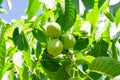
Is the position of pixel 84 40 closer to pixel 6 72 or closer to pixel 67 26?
pixel 67 26

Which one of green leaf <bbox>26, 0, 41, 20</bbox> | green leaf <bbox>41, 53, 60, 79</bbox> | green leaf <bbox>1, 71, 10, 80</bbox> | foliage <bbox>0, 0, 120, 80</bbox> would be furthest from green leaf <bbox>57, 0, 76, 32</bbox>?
green leaf <bbox>1, 71, 10, 80</bbox>

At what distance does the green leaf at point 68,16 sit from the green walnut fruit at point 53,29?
3cm

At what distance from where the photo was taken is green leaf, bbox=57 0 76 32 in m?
1.56

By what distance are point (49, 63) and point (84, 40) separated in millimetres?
208

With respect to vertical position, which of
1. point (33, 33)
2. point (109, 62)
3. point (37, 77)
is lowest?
point (37, 77)

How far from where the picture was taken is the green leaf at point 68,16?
156 centimetres

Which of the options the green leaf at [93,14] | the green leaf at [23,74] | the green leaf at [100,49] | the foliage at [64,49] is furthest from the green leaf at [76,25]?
the green leaf at [23,74]

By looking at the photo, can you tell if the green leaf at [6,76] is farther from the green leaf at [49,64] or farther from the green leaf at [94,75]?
the green leaf at [94,75]

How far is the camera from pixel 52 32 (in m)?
1.62

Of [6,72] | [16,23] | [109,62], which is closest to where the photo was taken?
[109,62]

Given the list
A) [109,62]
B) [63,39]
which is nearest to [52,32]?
[63,39]

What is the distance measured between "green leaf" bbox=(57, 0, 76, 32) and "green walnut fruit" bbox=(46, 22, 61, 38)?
0.10 feet

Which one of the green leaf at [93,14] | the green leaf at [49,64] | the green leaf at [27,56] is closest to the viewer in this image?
the green leaf at [93,14]

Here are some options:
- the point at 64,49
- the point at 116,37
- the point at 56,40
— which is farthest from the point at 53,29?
the point at 116,37
